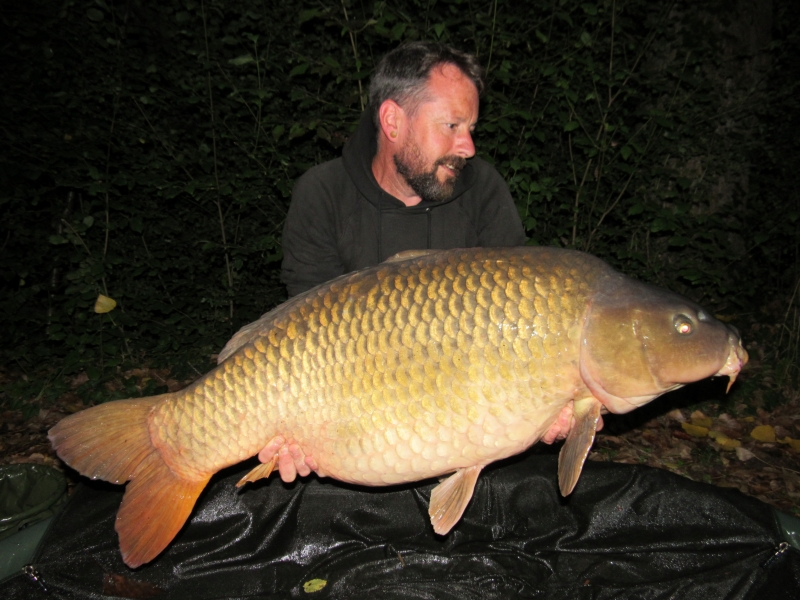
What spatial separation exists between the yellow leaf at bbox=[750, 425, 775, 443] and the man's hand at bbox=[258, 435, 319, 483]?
2021 mm

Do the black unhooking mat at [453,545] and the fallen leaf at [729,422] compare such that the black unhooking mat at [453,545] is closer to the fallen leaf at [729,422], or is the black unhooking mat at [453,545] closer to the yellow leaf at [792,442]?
the yellow leaf at [792,442]

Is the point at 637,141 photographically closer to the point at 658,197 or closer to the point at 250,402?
the point at 658,197

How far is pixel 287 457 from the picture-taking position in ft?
4.96

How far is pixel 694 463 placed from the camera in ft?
8.20

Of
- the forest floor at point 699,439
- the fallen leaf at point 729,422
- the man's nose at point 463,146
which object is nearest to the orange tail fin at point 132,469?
the forest floor at point 699,439

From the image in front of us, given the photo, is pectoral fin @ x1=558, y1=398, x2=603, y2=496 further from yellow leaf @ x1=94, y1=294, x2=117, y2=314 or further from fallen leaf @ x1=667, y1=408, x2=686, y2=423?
yellow leaf @ x1=94, y1=294, x2=117, y2=314

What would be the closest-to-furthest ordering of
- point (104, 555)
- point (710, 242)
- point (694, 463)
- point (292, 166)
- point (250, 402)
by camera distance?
point (250, 402) → point (104, 555) → point (694, 463) → point (292, 166) → point (710, 242)

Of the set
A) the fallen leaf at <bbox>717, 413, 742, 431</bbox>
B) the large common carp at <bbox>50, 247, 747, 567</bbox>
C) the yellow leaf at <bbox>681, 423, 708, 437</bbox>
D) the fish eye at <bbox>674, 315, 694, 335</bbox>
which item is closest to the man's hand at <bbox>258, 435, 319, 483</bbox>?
the large common carp at <bbox>50, 247, 747, 567</bbox>

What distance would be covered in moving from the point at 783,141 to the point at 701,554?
3001mm

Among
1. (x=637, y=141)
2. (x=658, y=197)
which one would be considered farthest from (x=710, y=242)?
(x=637, y=141)

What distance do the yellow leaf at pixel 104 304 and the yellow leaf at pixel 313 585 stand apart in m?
1.88

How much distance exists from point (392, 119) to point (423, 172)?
0.64 ft

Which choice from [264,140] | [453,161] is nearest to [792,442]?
[453,161]

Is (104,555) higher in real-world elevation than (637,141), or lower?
lower
